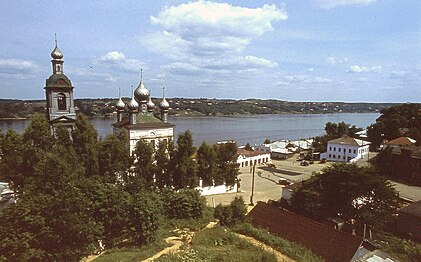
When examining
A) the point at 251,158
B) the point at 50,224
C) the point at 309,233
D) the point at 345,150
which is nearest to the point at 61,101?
the point at 50,224

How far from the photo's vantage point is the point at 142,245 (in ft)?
44.5

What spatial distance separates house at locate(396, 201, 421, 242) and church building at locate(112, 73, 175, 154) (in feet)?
49.9

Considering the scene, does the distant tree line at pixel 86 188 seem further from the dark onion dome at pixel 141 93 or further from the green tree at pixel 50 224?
the dark onion dome at pixel 141 93

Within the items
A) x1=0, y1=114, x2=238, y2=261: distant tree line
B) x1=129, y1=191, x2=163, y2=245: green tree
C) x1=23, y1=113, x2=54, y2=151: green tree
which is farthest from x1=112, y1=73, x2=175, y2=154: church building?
x1=129, y1=191, x2=163, y2=245: green tree

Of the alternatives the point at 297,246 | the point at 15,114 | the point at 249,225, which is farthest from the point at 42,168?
the point at 15,114

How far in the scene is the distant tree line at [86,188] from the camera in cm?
1166

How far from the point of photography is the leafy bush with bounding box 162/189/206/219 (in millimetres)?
16500

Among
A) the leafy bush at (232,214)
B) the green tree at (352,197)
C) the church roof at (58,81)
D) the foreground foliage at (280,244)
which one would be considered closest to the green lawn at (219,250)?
the leafy bush at (232,214)

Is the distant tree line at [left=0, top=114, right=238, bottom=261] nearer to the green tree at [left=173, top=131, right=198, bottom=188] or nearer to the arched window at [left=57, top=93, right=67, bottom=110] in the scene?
the green tree at [left=173, top=131, right=198, bottom=188]

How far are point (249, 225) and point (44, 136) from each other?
11.9 metres

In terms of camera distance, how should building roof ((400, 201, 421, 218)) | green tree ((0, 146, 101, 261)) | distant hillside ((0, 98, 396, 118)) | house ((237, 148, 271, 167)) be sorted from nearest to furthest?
green tree ((0, 146, 101, 261)) → building roof ((400, 201, 421, 218)) → house ((237, 148, 271, 167)) → distant hillside ((0, 98, 396, 118))

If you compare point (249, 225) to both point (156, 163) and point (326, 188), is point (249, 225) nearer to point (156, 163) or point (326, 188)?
point (326, 188)

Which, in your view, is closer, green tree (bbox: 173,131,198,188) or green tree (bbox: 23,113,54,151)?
green tree (bbox: 23,113,54,151)

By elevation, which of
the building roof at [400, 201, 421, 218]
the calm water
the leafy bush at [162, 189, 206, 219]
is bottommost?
the calm water
